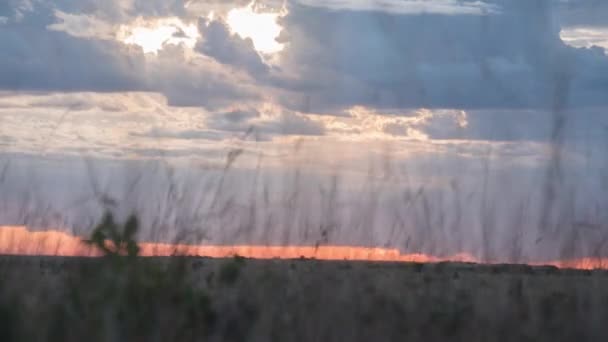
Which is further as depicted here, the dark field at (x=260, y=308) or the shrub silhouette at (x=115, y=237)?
the shrub silhouette at (x=115, y=237)

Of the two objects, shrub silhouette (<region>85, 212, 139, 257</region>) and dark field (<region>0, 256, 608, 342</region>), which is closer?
dark field (<region>0, 256, 608, 342</region>)

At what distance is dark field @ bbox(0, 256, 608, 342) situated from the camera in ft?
26.2

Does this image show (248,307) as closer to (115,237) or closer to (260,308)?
(260,308)

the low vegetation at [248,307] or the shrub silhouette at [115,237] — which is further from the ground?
the shrub silhouette at [115,237]

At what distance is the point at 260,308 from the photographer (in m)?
9.91

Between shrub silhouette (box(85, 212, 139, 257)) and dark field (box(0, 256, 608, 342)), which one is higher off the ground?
shrub silhouette (box(85, 212, 139, 257))

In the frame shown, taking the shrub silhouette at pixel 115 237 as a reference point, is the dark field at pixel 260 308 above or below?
below

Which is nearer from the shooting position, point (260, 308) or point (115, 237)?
point (115, 237)

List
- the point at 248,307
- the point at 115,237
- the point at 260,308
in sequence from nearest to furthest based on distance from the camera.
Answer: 1. the point at 115,237
2. the point at 260,308
3. the point at 248,307

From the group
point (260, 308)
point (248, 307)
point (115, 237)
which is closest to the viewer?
point (115, 237)

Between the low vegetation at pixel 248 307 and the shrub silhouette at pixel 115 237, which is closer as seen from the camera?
the low vegetation at pixel 248 307

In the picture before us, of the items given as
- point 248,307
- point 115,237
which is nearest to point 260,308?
point 248,307

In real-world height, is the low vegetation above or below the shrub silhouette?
below

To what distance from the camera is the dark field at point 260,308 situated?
7.98 m
